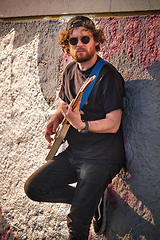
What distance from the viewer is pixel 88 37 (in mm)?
1836

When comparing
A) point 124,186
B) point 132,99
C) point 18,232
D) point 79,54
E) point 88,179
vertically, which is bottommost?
point 18,232

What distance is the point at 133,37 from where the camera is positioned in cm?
198

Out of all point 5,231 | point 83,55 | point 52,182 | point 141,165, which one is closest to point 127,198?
point 141,165

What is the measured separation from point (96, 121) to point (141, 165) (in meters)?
0.51

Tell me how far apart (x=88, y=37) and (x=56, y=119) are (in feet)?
2.11

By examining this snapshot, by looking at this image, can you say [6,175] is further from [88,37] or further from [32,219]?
[88,37]

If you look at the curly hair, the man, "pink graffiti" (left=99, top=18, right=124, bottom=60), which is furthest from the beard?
"pink graffiti" (left=99, top=18, right=124, bottom=60)

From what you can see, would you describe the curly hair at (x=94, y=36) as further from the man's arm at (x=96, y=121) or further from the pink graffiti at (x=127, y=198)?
the pink graffiti at (x=127, y=198)

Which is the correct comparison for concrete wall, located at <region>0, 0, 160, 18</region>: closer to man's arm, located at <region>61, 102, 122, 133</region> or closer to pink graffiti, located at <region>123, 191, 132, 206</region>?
man's arm, located at <region>61, 102, 122, 133</region>

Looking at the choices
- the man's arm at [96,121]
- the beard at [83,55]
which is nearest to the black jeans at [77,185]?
the man's arm at [96,121]

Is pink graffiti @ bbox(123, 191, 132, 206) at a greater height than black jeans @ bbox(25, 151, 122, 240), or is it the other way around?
black jeans @ bbox(25, 151, 122, 240)

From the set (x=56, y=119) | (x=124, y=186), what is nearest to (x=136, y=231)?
(x=124, y=186)

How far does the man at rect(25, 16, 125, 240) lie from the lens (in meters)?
1.71

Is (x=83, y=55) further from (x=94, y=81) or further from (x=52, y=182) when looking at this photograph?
(x=52, y=182)
